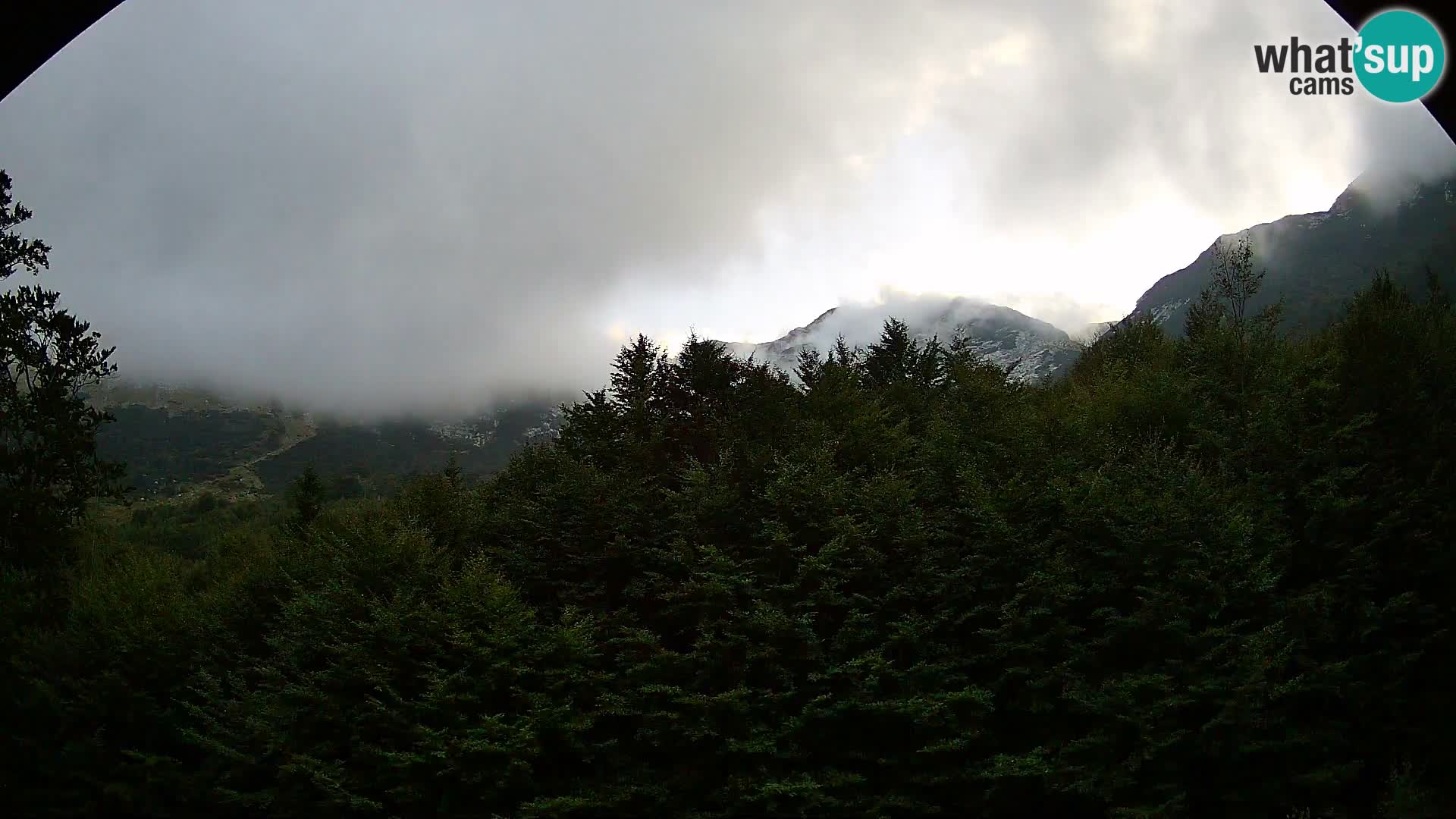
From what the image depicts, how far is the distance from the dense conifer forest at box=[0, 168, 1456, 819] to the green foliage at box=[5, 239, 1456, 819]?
0.27ft

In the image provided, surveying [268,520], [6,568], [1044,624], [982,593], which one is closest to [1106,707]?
[1044,624]

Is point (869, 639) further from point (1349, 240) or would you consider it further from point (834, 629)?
point (1349, 240)

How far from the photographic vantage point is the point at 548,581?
58.1 feet

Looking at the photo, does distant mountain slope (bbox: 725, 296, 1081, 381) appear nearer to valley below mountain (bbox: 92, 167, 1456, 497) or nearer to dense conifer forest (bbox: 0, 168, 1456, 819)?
valley below mountain (bbox: 92, 167, 1456, 497)

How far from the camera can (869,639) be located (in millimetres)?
14656

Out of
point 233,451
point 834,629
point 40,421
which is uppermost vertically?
point 233,451

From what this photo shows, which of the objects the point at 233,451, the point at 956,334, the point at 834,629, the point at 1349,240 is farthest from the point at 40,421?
the point at 233,451

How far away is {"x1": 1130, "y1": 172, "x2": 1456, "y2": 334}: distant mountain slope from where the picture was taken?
67438mm

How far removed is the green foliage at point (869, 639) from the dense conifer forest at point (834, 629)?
83 millimetres

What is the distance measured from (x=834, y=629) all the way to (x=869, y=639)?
0.81 metres

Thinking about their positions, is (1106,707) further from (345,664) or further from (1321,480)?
(345,664)

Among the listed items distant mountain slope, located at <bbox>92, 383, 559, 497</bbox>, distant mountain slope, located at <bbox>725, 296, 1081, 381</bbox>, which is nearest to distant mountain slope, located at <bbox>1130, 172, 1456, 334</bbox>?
distant mountain slope, located at <bbox>725, 296, 1081, 381</bbox>

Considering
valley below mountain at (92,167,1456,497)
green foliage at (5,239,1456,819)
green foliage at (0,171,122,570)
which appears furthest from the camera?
valley below mountain at (92,167,1456,497)

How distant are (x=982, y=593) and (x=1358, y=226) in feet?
335
